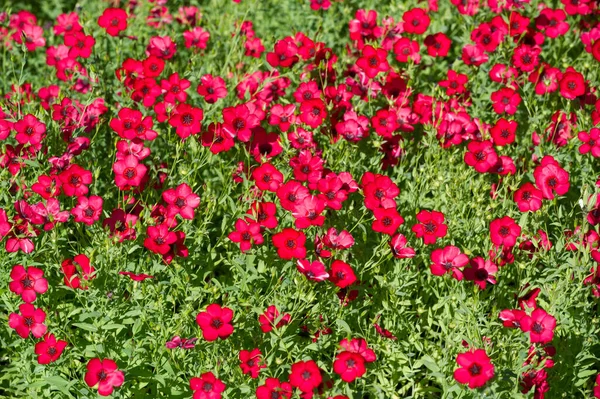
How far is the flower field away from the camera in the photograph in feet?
11.2

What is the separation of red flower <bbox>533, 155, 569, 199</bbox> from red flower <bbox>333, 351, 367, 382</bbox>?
1.40m

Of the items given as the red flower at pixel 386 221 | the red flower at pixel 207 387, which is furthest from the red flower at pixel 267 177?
the red flower at pixel 207 387

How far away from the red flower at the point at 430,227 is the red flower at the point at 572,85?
1.48 m

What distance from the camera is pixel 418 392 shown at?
145 inches

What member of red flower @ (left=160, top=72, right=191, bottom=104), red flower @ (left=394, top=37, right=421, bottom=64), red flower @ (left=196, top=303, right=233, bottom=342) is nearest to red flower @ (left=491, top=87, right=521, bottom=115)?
red flower @ (left=394, top=37, right=421, bottom=64)

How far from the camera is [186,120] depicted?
13.0ft

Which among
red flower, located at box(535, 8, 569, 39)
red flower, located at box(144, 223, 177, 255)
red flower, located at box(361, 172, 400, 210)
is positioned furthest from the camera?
red flower, located at box(535, 8, 569, 39)

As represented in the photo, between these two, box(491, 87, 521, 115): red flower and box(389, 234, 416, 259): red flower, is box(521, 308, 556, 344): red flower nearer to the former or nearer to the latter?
box(389, 234, 416, 259): red flower

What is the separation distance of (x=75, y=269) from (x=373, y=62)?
7.24 feet

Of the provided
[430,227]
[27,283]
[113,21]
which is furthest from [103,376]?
[113,21]

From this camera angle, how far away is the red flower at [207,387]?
3.06 metres

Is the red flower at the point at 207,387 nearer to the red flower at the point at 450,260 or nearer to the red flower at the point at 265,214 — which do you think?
the red flower at the point at 265,214

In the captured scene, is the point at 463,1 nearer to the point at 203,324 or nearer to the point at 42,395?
the point at 203,324

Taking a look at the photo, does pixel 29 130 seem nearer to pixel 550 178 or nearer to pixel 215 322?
pixel 215 322
